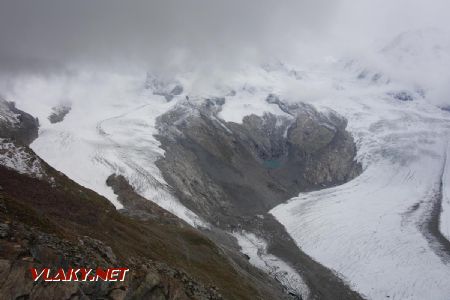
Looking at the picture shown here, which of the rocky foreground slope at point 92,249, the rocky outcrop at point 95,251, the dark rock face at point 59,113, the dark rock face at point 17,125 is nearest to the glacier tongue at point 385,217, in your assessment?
the rocky foreground slope at point 92,249

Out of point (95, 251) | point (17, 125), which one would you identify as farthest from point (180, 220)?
point (17, 125)

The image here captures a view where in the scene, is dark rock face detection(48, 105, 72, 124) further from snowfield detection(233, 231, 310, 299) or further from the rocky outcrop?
the rocky outcrop

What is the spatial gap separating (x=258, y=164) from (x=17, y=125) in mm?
64688

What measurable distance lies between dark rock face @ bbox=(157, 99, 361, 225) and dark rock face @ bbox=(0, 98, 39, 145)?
29.1 m

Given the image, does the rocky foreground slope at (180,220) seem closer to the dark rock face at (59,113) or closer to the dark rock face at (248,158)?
the dark rock face at (248,158)

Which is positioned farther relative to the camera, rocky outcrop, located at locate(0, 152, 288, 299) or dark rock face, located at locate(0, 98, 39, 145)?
dark rock face, located at locate(0, 98, 39, 145)

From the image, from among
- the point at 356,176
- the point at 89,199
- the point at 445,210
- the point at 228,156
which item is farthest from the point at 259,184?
the point at 89,199

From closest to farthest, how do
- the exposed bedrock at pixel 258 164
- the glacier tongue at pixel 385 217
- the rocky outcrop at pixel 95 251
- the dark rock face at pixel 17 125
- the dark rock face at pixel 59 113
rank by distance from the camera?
the rocky outcrop at pixel 95 251 → the glacier tongue at pixel 385 217 → the exposed bedrock at pixel 258 164 → the dark rock face at pixel 17 125 → the dark rock face at pixel 59 113

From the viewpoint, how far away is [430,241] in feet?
222


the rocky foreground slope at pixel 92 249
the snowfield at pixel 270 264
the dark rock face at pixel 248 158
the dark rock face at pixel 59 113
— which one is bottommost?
the dark rock face at pixel 59 113

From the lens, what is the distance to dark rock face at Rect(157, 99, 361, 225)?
3701 inches

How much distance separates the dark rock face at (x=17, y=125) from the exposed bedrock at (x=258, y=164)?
2876 centimetres

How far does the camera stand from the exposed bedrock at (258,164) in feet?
243

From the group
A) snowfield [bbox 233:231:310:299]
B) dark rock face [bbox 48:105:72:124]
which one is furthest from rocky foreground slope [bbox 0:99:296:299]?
dark rock face [bbox 48:105:72:124]
